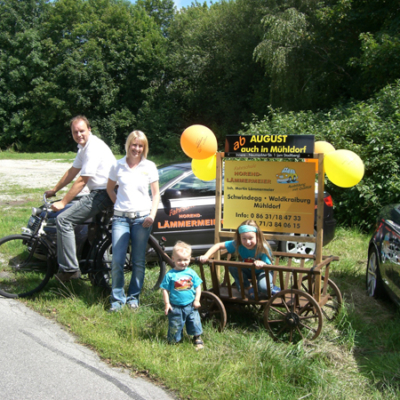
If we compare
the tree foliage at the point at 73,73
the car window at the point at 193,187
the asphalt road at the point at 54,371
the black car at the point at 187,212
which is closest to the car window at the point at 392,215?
the black car at the point at 187,212

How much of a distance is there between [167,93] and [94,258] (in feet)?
114

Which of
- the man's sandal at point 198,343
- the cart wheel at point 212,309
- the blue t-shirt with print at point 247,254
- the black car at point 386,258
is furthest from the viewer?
the black car at point 386,258

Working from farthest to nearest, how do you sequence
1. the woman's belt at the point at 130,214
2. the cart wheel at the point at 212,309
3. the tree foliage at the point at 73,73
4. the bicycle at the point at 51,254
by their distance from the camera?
1. the tree foliage at the point at 73,73
2. the bicycle at the point at 51,254
3. the woman's belt at the point at 130,214
4. the cart wheel at the point at 212,309

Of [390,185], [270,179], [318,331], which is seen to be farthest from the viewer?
[390,185]

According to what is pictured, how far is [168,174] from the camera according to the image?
22.0 ft

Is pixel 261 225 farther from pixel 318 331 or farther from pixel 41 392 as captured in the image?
pixel 41 392

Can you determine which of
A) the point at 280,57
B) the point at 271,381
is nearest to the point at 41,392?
the point at 271,381

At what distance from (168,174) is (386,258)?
3.35 m

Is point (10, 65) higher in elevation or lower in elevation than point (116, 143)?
higher

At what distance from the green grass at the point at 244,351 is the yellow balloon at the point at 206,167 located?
4.77 ft

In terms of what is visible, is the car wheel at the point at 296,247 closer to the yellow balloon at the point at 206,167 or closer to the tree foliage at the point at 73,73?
the yellow balloon at the point at 206,167

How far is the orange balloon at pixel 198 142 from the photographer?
4.44 metres

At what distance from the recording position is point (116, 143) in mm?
38812

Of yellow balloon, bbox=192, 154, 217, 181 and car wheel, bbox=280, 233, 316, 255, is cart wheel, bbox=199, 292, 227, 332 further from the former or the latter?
car wheel, bbox=280, 233, 316, 255
